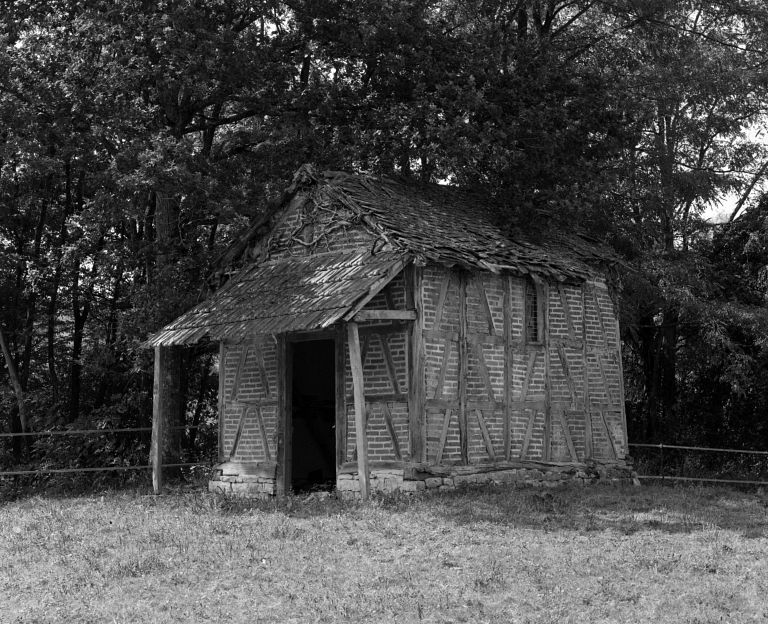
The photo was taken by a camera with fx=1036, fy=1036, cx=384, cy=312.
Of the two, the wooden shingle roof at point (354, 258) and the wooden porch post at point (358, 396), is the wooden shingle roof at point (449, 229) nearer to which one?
the wooden shingle roof at point (354, 258)

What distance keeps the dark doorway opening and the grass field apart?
4.12 m

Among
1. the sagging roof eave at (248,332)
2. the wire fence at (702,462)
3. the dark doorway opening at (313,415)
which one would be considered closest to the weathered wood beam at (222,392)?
the sagging roof eave at (248,332)

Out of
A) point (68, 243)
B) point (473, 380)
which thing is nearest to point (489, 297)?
point (473, 380)

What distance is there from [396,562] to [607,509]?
15.8 feet

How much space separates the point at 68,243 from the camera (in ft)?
83.6

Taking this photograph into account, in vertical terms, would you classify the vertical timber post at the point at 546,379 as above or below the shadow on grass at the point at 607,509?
above

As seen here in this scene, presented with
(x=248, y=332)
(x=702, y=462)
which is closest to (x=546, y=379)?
(x=248, y=332)

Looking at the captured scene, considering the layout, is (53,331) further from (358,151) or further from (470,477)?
(470,477)

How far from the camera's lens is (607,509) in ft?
50.4

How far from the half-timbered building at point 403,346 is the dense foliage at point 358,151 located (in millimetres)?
1839

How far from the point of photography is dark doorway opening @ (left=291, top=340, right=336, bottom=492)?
20172 millimetres

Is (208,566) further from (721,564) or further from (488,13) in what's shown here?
(488,13)

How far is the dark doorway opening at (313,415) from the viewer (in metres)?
20.2

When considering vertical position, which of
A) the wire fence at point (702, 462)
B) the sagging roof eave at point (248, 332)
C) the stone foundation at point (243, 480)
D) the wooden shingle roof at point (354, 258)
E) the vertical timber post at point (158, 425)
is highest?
the wooden shingle roof at point (354, 258)
